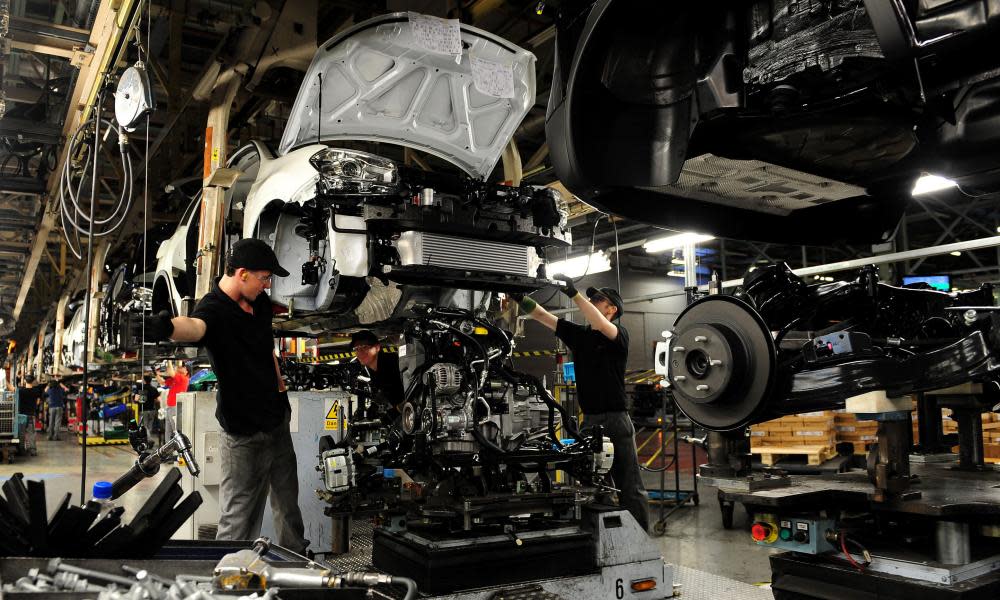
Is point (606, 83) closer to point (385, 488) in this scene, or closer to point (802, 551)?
point (802, 551)

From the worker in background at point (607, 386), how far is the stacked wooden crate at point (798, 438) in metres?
3.26

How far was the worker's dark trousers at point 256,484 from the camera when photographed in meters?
3.57

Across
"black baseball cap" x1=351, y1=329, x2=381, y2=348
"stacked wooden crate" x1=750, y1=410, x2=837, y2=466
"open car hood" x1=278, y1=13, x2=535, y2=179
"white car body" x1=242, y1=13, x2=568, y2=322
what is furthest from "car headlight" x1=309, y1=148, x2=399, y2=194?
"stacked wooden crate" x1=750, y1=410, x2=837, y2=466

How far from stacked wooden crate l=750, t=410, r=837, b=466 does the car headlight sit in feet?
17.3

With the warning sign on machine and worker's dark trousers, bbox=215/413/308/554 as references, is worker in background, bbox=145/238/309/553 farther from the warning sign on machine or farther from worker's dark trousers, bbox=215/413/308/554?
the warning sign on machine

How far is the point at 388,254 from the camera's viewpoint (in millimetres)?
3988

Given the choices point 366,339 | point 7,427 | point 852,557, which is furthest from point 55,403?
point 852,557

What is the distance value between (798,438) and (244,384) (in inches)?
241

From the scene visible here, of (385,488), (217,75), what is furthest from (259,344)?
(217,75)

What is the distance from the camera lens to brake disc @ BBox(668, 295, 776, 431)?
9.62 feet

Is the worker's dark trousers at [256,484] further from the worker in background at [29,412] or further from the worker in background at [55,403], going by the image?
the worker in background at [55,403]

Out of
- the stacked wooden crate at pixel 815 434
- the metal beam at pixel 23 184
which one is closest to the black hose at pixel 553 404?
the stacked wooden crate at pixel 815 434

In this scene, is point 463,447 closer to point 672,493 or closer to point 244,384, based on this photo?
point 244,384

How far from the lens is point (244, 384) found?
3.63 meters
